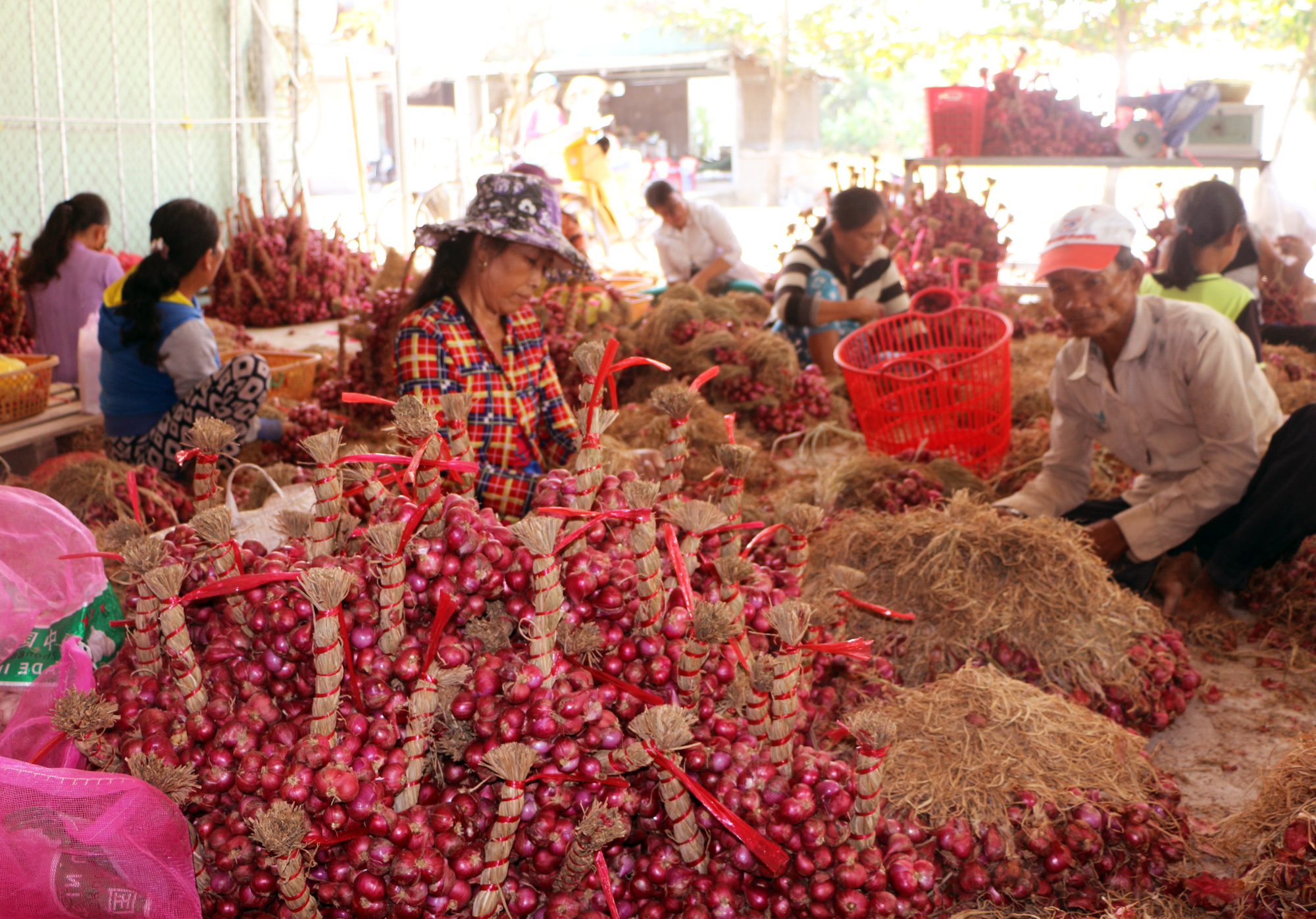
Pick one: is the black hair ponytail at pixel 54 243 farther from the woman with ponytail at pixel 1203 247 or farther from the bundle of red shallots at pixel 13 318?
the woman with ponytail at pixel 1203 247

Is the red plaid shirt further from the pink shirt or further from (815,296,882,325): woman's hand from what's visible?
the pink shirt

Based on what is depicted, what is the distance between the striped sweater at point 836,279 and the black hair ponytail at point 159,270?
267 centimetres

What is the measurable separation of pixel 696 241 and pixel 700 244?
3 cm

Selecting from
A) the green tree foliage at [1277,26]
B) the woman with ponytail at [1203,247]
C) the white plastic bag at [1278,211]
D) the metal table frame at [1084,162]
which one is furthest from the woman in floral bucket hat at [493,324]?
the green tree foliage at [1277,26]

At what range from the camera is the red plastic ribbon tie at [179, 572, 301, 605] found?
1.26 m

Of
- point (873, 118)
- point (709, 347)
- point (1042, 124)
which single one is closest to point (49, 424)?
point (709, 347)

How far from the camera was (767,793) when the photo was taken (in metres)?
1.29

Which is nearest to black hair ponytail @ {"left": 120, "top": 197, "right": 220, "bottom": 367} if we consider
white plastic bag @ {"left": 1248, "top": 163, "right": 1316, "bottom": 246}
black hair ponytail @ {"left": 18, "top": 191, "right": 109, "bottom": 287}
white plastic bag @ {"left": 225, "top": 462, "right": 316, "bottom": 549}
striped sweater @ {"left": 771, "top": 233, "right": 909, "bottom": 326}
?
white plastic bag @ {"left": 225, "top": 462, "right": 316, "bottom": 549}

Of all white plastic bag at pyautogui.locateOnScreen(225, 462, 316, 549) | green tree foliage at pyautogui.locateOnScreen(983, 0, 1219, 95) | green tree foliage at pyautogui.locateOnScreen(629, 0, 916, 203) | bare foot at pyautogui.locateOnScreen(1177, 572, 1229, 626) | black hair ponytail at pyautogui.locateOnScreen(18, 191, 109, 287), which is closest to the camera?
white plastic bag at pyautogui.locateOnScreen(225, 462, 316, 549)

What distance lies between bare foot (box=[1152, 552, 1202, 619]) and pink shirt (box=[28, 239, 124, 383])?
4587mm

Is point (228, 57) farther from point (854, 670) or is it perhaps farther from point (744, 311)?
point (854, 670)

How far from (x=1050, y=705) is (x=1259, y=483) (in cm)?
150

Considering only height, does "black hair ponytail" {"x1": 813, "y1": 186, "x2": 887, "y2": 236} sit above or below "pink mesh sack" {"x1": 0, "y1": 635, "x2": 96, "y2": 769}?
above

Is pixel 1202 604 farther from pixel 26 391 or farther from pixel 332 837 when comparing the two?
pixel 26 391
